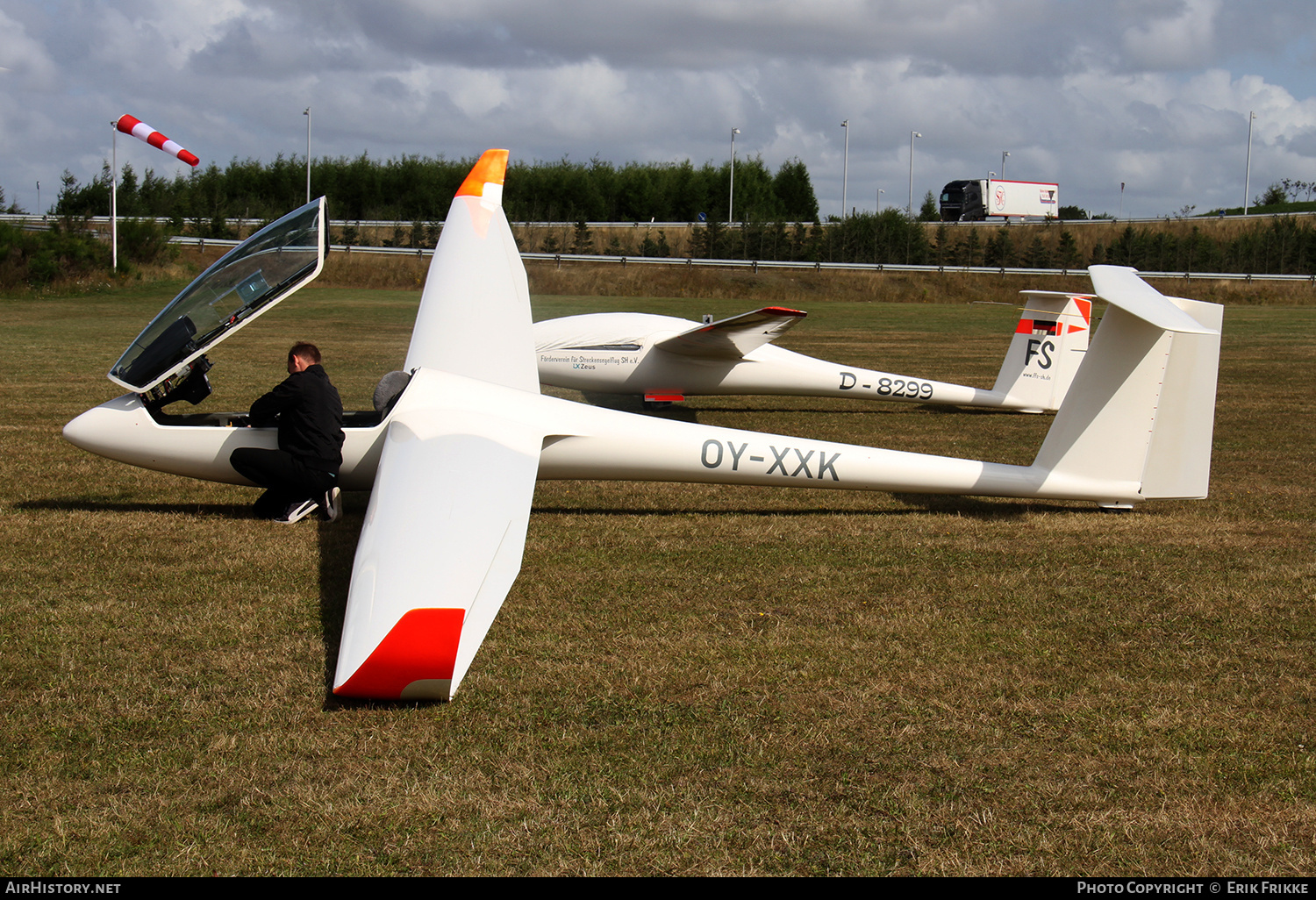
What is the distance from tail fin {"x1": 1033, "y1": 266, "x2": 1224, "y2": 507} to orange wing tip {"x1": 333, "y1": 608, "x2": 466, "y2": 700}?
4952mm

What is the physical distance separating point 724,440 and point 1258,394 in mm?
12962

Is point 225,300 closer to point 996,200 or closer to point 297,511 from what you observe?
point 297,511

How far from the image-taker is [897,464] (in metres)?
7.20

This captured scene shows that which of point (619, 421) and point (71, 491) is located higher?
point (619, 421)

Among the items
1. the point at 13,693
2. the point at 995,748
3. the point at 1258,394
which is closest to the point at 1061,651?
the point at 995,748

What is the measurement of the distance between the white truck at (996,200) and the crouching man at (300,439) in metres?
75.1

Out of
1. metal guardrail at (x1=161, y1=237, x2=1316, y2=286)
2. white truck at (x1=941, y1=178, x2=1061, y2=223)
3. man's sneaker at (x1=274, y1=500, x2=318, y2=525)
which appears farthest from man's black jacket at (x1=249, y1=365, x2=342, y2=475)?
white truck at (x1=941, y1=178, x2=1061, y2=223)

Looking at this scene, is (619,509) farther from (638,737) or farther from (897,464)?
(638,737)

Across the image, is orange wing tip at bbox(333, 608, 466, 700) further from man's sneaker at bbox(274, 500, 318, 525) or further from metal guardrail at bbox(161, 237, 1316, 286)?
metal guardrail at bbox(161, 237, 1316, 286)

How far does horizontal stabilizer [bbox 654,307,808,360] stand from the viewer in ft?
38.0

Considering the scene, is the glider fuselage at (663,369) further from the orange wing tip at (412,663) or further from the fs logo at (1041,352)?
the orange wing tip at (412,663)

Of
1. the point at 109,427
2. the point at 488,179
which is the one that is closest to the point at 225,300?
the point at 109,427

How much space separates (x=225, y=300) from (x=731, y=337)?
6.42 metres

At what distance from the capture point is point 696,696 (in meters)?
4.34
